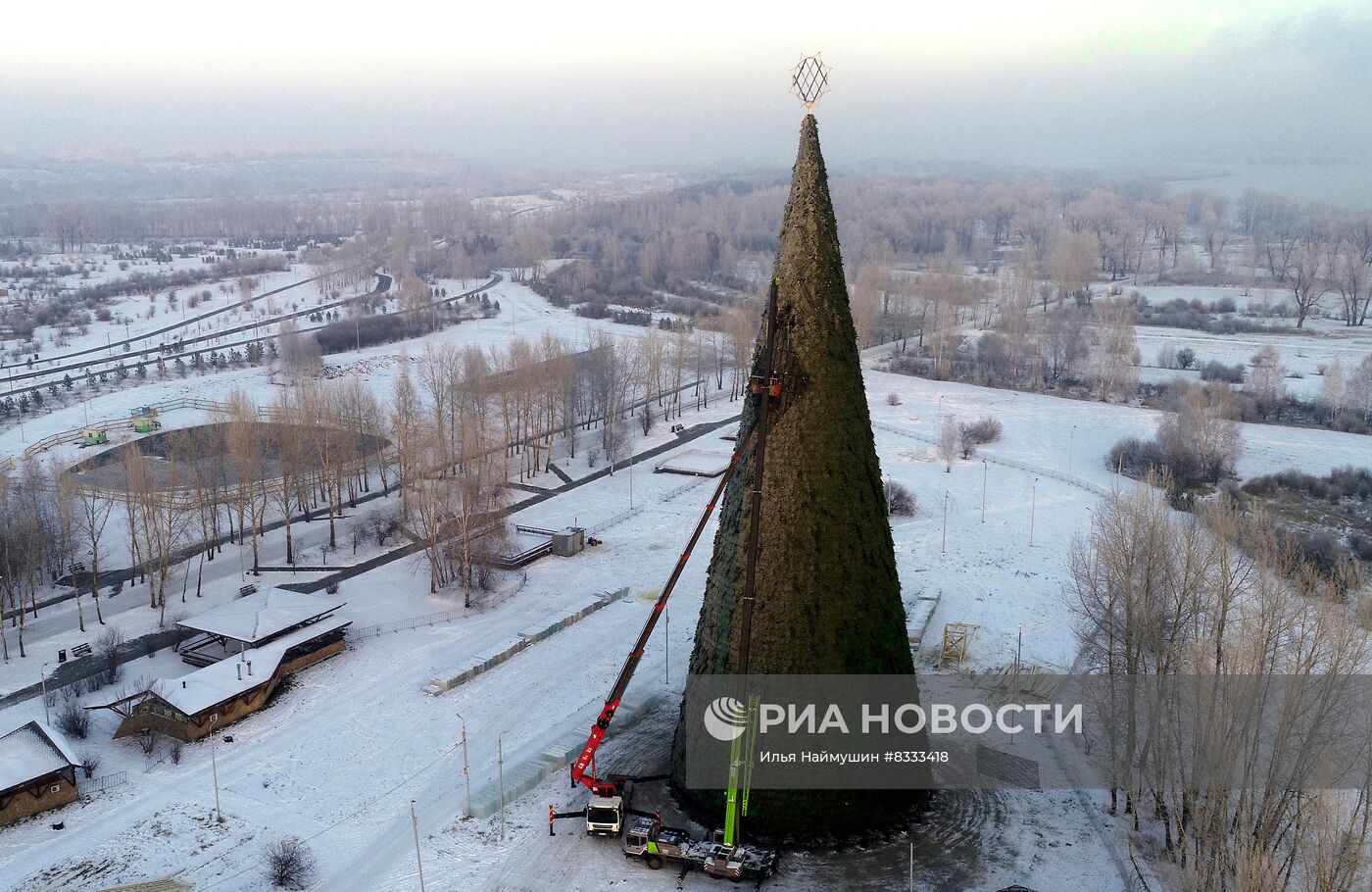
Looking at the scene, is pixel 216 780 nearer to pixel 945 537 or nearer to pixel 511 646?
pixel 511 646

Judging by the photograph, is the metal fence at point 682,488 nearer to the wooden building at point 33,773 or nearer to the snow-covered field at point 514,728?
the snow-covered field at point 514,728

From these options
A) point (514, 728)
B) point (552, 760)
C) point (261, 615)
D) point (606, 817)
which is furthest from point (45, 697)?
point (606, 817)

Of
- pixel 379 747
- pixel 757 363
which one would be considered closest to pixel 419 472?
pixel 379 747

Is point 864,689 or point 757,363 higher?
point 757,363

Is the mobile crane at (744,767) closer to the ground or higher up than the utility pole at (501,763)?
higher up

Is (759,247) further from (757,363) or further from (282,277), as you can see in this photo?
(757,363)

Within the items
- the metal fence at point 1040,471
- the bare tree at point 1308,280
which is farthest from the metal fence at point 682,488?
the bare tree at point 1308,280

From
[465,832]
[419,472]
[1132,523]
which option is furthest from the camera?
[419,472]
